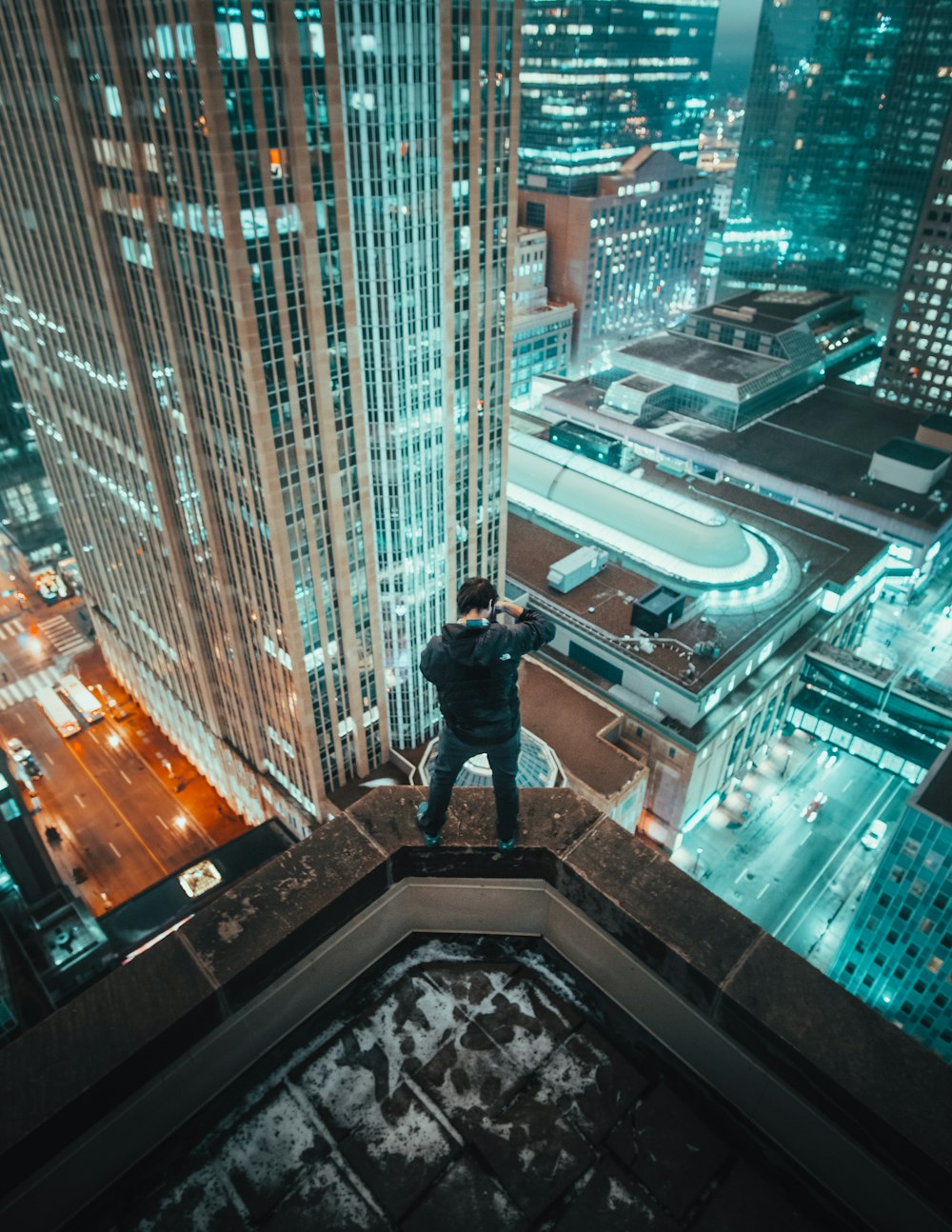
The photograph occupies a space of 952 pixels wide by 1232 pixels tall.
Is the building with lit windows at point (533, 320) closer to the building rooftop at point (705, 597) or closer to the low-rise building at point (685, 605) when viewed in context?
the low-rise building at point (685, 605)

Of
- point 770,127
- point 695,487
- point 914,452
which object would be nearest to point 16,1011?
point 695,487

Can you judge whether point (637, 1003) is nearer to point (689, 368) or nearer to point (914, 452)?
point (914, 452)

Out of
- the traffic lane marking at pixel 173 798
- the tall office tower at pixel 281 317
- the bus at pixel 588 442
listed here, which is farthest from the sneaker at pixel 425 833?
the bus at pixel 588 442

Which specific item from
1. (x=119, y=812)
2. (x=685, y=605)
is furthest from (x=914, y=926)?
(x=119, y=812)

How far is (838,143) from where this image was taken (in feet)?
570

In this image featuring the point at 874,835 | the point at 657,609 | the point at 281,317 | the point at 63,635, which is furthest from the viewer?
the point at 63,635

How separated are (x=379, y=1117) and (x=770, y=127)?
225m

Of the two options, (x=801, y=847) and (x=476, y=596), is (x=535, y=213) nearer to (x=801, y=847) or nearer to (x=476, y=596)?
(x=801, y=847)

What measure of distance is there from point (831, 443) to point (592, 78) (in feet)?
310

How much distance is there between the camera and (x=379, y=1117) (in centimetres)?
1020

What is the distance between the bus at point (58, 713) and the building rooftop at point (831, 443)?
300 ft

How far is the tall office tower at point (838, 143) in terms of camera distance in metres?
153

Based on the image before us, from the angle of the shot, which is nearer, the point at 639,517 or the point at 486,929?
the point at 486,929

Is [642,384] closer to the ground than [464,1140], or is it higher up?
closer to the ground
